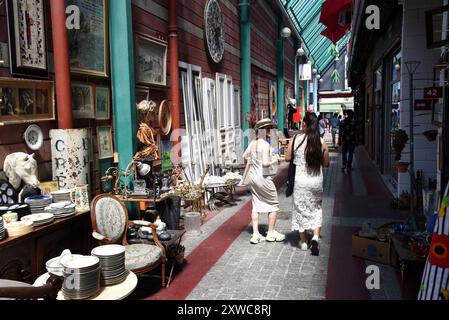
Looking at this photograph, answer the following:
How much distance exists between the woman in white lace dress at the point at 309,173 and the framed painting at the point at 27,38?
2.85 metres

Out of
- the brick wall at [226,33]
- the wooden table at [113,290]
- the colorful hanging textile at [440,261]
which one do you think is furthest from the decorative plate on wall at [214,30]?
the colorful hanging textile at [440,261]

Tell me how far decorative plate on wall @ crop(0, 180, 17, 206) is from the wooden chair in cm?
68

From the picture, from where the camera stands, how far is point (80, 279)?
2857 millimetres

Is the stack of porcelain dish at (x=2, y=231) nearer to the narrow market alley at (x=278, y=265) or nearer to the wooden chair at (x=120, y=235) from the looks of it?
the wooden chair at (x=120, y=235)

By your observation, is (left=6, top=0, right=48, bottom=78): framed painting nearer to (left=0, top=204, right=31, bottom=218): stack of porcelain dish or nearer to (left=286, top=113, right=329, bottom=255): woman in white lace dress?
(left=0, top=204, right=31, bottom=218): stack of porcelain dish

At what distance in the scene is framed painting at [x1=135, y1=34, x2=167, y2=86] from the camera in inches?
228

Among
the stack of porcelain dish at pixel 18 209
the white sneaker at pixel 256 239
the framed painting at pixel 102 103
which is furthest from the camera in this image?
the white sneaker at pixel 256 239

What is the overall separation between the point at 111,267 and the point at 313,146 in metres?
2.60

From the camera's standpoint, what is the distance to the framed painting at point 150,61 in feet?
19.0

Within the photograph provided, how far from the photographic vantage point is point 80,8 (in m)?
4.48

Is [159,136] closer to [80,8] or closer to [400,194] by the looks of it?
[80,8]
